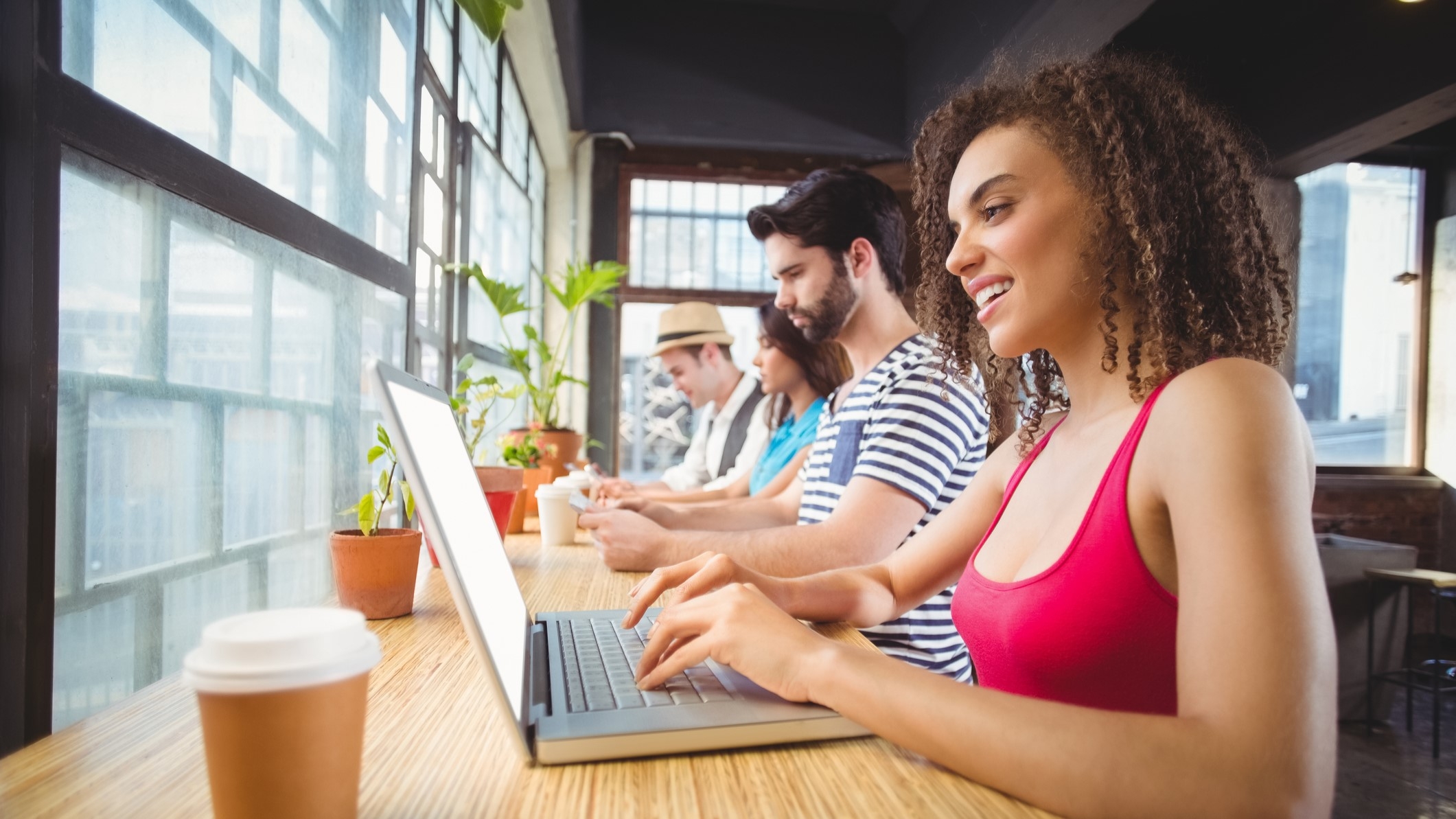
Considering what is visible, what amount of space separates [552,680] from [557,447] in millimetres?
2309

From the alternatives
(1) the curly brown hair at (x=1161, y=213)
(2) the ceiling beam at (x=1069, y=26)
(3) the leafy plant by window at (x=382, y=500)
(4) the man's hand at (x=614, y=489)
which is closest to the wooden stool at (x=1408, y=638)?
(2) the ceiling beam at (x=1069, y=26)

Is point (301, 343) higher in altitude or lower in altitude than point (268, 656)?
higher

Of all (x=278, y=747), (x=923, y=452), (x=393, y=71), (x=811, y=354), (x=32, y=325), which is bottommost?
(x=278, y=747)

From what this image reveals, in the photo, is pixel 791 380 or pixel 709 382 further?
pixel 709 382

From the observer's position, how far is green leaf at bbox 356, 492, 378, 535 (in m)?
1.09

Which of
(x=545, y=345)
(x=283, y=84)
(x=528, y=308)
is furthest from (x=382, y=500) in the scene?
(x=545, y=345)

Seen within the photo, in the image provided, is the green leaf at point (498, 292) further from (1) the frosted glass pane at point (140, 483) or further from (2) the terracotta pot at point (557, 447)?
(1) the frosted glass pane at point (140, 483)

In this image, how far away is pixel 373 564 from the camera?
1.11 m

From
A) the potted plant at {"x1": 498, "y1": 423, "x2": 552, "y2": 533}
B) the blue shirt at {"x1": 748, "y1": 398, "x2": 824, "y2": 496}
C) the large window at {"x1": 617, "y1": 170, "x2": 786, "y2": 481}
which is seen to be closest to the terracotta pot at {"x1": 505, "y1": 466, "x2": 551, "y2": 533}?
the potted plant at {"x1": 498, "y1": 423, "x2": 552, "y2": 533}

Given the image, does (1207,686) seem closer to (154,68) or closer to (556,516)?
(154,68)

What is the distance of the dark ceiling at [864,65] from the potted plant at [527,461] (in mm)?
1942

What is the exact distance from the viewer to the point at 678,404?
23.3 feet

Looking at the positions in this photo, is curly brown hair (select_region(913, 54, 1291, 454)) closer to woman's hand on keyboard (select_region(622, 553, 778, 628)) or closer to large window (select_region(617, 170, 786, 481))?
woman's hand on keyboard (select_region(622, 553, 778, 628))

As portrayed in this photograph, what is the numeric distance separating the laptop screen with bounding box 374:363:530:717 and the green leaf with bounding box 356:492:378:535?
17 centimetres
